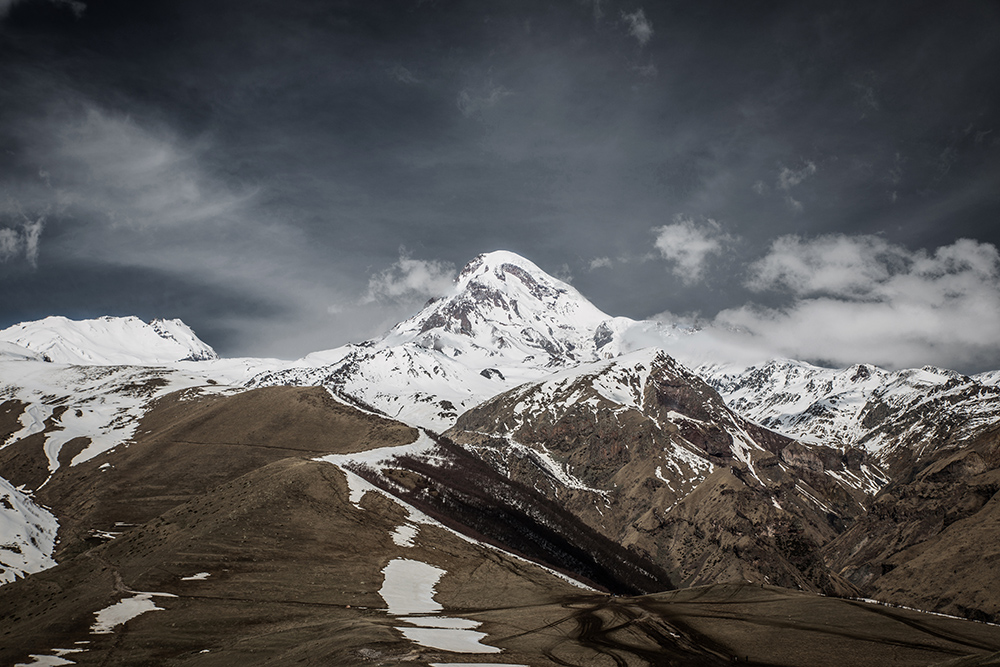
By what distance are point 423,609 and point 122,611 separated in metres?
20.7

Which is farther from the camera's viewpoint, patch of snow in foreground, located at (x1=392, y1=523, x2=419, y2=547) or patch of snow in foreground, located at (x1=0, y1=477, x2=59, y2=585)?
patch of snow in foreground, located at (x1=0, y1=477, x2=59, y2=585)

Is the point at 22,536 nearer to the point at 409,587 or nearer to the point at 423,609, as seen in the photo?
the point at 409,587

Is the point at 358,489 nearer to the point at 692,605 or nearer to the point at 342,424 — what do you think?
the point at 692,605

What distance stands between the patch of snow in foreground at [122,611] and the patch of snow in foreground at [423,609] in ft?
54.9

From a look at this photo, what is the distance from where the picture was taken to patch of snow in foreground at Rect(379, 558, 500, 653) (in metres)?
34.3

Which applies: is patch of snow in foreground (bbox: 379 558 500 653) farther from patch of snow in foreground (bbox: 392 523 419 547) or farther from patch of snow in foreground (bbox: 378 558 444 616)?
patch of snow in foreground (bbox: 392 523 419 547)

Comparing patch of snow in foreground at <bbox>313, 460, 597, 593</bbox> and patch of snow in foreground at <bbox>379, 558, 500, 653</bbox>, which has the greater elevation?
patch of snow in foreground at <bbox>313, 460, 597, 593</bbox>

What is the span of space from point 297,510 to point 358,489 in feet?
33.3

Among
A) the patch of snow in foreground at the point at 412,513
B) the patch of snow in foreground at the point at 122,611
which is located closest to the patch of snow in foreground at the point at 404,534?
the patch of snow in foreground at the point at 412,513

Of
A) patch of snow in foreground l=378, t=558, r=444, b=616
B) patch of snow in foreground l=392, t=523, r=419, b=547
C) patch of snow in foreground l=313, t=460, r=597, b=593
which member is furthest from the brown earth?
patch of snow in foreground l=392, t=523, r=419, b=547

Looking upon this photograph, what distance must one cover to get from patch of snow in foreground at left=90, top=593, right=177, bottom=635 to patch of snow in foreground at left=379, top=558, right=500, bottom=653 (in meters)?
16.7

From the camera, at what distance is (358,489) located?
242ft

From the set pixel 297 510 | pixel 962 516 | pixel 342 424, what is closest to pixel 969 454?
pixel 962 516

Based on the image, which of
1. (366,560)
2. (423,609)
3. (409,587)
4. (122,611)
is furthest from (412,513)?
(122,611)
